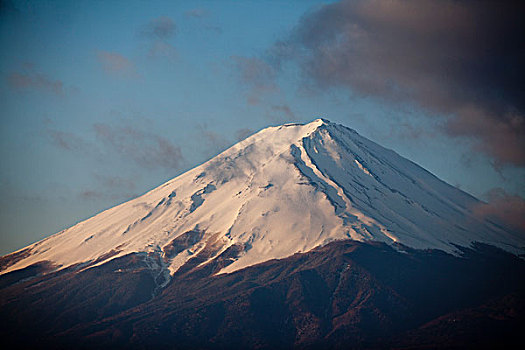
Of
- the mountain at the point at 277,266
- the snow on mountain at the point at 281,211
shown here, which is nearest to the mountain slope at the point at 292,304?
the mountain at the point at 277,266

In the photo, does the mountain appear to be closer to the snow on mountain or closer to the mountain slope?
the mountain slope

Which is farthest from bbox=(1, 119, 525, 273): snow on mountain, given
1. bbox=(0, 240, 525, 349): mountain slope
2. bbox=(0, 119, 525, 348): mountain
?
bbox=(0, 240, 525, 349): mountain slope

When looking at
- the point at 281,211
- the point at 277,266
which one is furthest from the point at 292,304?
the point at 281,211

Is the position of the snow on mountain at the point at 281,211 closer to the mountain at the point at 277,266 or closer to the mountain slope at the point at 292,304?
the mountain at the point at 277,266

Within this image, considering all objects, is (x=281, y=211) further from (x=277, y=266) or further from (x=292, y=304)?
(x=292, y=304)

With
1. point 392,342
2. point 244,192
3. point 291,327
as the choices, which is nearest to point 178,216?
point 244,192

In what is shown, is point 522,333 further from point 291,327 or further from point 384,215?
point 384,215
